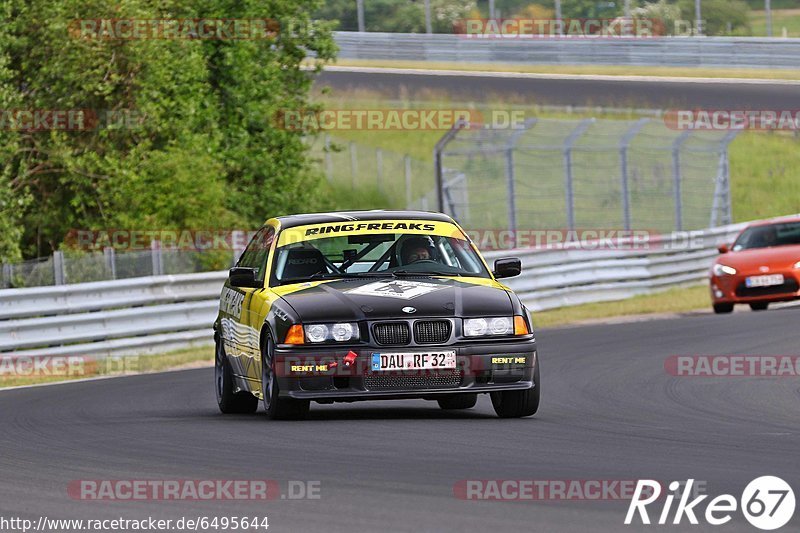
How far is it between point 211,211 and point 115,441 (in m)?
18.0

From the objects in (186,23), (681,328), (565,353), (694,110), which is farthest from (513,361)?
(694,110)

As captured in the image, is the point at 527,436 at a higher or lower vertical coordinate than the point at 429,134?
higher

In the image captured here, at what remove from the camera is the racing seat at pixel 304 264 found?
11.6m

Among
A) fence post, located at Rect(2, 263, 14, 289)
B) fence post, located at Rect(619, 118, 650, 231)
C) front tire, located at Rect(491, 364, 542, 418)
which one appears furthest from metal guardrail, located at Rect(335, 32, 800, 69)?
front tire, located at Rect(491, 364, 542, 418)

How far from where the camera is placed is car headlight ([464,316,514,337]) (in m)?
10.6

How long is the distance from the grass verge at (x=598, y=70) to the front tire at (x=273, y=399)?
39229 mm

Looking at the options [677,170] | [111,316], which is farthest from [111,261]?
[677,170]

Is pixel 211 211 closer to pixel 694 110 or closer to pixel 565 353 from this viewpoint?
pixel 565 353

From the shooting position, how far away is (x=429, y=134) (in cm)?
5656

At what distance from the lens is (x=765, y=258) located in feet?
75.7

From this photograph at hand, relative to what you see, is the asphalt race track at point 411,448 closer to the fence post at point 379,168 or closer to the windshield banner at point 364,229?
the windshield banner at point 364,229

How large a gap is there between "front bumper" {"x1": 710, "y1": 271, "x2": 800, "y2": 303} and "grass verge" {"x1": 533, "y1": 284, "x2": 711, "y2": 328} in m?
1.79

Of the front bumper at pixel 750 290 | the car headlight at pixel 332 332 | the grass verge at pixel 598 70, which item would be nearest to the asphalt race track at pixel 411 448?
the car headlight at pixel 332 332

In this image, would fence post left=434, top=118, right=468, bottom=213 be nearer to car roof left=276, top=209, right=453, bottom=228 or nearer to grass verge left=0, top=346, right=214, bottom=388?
Answer: grass verge left=0, top=346, right=214, bottom=388
